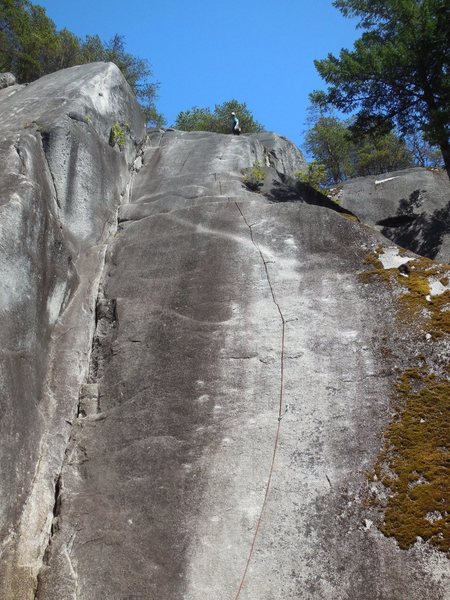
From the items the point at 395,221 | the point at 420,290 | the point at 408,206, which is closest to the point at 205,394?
the point at 420,290

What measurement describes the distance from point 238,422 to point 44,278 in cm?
334

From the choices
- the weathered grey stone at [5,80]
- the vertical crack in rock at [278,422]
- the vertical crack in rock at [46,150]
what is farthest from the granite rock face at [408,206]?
the weathered grey stone at [5,80]

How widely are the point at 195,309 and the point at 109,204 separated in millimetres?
3845

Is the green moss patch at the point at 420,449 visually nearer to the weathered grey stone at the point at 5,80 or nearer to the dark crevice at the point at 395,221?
the dark crevice at the point at 395,221

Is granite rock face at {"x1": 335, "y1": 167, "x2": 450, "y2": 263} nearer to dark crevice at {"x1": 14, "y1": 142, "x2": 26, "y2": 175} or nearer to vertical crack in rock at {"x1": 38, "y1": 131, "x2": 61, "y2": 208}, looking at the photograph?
vertical crack in rock at {"x1": 38, "y1": 131, "x2": 61, "y2": 208}

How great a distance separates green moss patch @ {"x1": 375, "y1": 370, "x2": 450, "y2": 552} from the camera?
5.02 meters

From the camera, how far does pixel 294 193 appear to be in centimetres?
1120

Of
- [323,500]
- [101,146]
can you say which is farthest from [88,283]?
[323,500]

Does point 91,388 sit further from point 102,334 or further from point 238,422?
point 238,422

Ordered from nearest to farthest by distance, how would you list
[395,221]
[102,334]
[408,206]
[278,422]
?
1. [278,422]
2. [102,334]
3. [395,221]
4. [408,206]

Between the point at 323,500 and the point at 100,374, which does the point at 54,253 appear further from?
the point at 323,500

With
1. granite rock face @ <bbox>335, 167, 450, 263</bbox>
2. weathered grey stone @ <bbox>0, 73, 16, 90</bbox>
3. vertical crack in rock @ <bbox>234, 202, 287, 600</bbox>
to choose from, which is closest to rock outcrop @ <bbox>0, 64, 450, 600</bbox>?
vertical crack in rock @ <bbox>234, 202, 287, 600</bbox>

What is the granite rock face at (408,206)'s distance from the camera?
1499cm

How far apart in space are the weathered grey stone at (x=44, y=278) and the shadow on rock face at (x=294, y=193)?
9.85 feet
